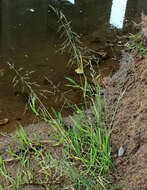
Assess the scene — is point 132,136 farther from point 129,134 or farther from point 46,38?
point 46,38

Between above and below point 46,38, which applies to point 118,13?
above

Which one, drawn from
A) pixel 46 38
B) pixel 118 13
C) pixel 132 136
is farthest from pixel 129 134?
pixel 118 13

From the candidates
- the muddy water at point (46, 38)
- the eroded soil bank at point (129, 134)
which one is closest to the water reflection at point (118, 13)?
the muddy water at point (46, 38)

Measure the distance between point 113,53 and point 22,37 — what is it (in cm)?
123

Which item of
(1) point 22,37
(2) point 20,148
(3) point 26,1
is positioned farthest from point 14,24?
(2) point 20,148

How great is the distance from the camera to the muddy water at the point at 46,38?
2611 millimetres

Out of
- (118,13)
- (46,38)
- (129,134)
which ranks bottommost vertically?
(129,134)

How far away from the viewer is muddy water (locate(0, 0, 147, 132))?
261 centimetres

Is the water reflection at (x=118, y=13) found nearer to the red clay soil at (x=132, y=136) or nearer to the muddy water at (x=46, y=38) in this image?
the muddy water at (x=46, y=38)

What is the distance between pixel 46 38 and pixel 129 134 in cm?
217

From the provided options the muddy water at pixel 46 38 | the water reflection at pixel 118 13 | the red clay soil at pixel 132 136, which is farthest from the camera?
the water reflection at pixel 118 13

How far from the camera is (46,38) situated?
3662mm

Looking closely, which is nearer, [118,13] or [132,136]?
[132,136]

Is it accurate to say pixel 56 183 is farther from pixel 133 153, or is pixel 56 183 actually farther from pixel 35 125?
pixel 35 125
